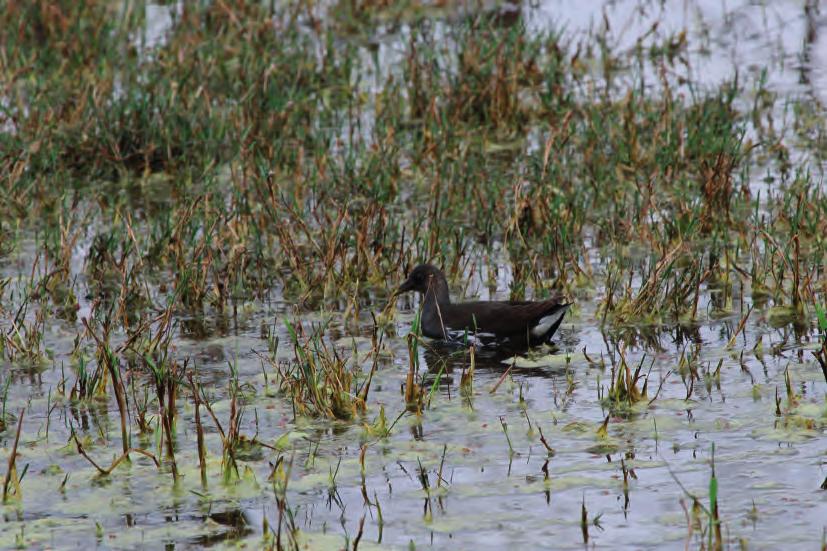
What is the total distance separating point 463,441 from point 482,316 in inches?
75.7

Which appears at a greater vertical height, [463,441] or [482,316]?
[482,316]

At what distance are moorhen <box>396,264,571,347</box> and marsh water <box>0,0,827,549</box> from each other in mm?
118

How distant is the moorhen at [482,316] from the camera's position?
26.2 ft

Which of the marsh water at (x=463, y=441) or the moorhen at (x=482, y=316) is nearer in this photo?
the marsh water at (x=463, y=441)

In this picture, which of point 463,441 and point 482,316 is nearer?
point 463,441

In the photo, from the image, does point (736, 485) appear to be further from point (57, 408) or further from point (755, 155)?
point (755, 155)

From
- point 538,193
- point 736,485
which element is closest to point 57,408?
point 736,485

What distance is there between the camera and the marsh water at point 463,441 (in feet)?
17.8

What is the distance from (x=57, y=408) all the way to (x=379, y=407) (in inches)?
63.3

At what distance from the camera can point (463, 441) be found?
641cm

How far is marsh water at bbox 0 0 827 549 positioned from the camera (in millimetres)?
5426

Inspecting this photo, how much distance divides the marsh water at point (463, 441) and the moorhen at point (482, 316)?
4.7 inches

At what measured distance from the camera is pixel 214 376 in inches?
302

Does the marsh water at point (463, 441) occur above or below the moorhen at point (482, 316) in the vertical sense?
below
